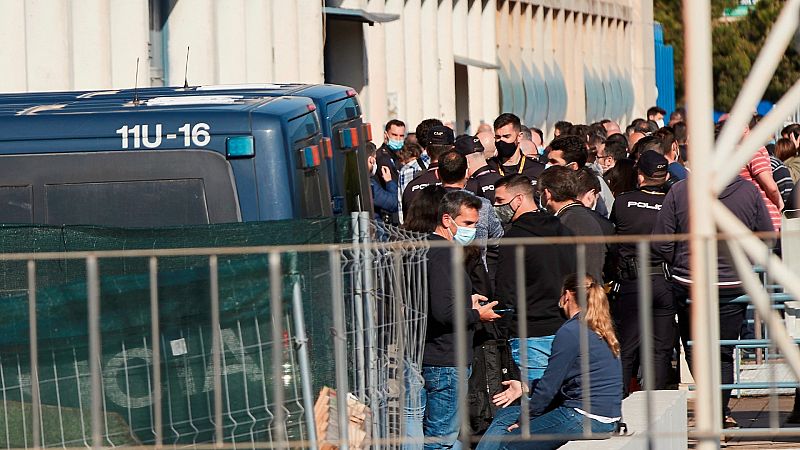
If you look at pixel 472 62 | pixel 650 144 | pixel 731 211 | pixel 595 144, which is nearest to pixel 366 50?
pixel 472 62

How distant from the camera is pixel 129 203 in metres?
7.08

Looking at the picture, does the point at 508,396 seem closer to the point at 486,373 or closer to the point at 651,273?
the point at 486,373

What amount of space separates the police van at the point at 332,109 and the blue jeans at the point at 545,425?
1302 millimetres

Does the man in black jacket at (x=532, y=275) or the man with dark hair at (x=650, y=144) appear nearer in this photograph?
the man in black jacket at (x=532, y=275)

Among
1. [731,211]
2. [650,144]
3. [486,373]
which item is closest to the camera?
[486,373]

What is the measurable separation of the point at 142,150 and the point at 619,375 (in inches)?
99.8

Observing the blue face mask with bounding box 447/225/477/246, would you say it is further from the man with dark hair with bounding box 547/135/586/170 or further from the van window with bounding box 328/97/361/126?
the man with dark hair with bounding box 547/135/586/170

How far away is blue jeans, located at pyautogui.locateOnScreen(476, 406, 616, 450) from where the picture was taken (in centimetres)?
760

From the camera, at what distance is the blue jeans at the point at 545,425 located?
7.60 metres

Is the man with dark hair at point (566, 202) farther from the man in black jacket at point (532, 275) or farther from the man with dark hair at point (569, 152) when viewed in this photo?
the man with dark hair at point (569, 152)

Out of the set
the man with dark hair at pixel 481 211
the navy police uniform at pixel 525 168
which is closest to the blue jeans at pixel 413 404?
the man with dark hair at pixel 481 211

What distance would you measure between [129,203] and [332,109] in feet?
6.68

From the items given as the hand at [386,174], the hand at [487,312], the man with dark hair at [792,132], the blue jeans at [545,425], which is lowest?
the blue jeans at [545,425]

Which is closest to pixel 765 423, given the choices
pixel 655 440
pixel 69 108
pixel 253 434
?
pixel 655 440
